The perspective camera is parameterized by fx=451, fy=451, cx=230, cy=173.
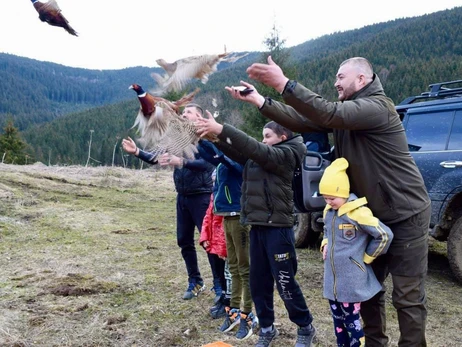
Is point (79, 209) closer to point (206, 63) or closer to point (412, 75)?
point (206, 63)

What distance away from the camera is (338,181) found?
8.80 feet

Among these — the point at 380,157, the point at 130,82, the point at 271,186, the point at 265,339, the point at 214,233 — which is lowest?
the point at 265,339

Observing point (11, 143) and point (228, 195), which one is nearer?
point (228, 195)

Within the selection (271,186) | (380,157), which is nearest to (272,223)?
(271,186)

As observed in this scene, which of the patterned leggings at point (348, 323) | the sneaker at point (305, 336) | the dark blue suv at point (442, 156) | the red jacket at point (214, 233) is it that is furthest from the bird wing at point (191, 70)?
the dark blue suv at point (442, 156)

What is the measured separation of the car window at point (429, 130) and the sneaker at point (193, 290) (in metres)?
3.15

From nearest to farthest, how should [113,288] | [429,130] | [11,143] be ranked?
[113,288]
[429,130]
[11,143]

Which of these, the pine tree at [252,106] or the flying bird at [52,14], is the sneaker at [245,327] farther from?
the pine tree at [252,106]

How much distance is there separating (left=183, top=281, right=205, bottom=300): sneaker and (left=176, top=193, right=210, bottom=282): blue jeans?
0.04 meters

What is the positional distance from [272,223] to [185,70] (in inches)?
52.8

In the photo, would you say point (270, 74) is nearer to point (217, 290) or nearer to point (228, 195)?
point (228, 195)

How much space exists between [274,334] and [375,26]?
3944 inches

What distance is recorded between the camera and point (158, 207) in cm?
1183

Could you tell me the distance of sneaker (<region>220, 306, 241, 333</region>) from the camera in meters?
3.90
